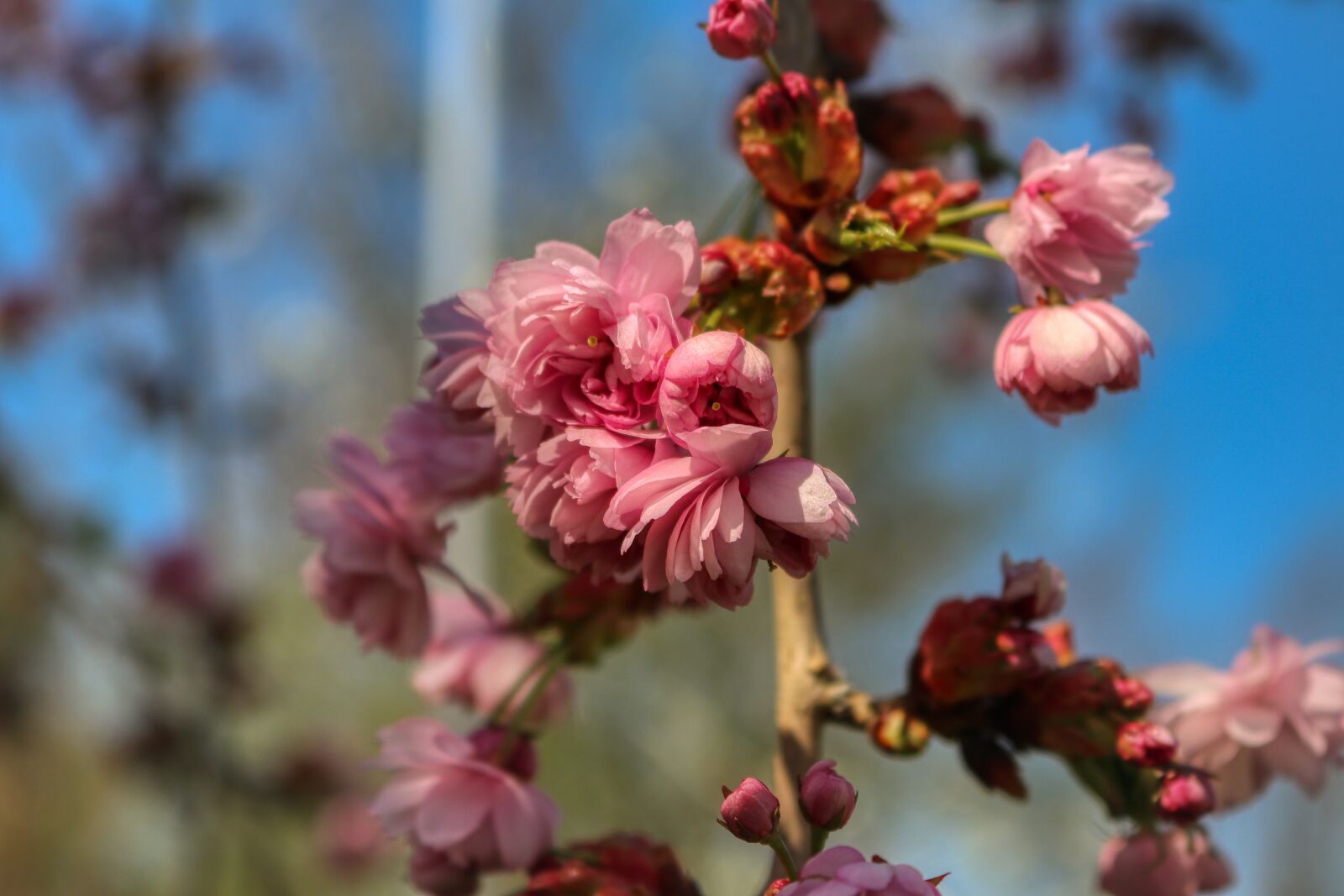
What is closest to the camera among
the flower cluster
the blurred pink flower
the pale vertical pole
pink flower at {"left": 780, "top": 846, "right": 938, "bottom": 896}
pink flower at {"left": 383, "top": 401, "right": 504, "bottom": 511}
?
pink flower at {"left": 780, "top": 846, "right": 938, "bottom": 896}

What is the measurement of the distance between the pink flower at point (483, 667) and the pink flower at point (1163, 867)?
283 mm

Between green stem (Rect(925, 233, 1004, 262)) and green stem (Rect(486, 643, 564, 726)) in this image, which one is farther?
green stem (Rect(486, 643, 564, 726))

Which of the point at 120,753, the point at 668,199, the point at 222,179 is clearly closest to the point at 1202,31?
the point at 222,179

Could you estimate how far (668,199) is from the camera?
3695 mm

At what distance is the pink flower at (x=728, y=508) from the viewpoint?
1.11 ft

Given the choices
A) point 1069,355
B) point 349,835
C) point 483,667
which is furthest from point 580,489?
point 349,835

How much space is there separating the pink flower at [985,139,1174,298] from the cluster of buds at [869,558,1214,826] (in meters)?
0.12

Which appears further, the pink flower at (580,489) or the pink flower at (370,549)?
the pink flower at (370,549)

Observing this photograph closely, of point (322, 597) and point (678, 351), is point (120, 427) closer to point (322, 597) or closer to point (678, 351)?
point (322, 597)

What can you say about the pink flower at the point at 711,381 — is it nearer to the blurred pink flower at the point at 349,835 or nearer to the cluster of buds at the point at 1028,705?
the cluster of buds at the point at 1028,705

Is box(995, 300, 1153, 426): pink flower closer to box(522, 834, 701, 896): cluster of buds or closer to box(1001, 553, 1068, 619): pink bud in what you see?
box(1001, 553, 1068, 619): pink bud

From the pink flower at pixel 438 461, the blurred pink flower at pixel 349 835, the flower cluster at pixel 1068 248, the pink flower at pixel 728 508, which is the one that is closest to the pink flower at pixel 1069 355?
the flower cluster at pixel 1068 248

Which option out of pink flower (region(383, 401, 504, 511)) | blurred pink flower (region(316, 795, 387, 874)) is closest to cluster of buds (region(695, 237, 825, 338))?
pink flower (region(383, 401, 504, 511))

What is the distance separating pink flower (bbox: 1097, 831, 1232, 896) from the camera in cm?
49
